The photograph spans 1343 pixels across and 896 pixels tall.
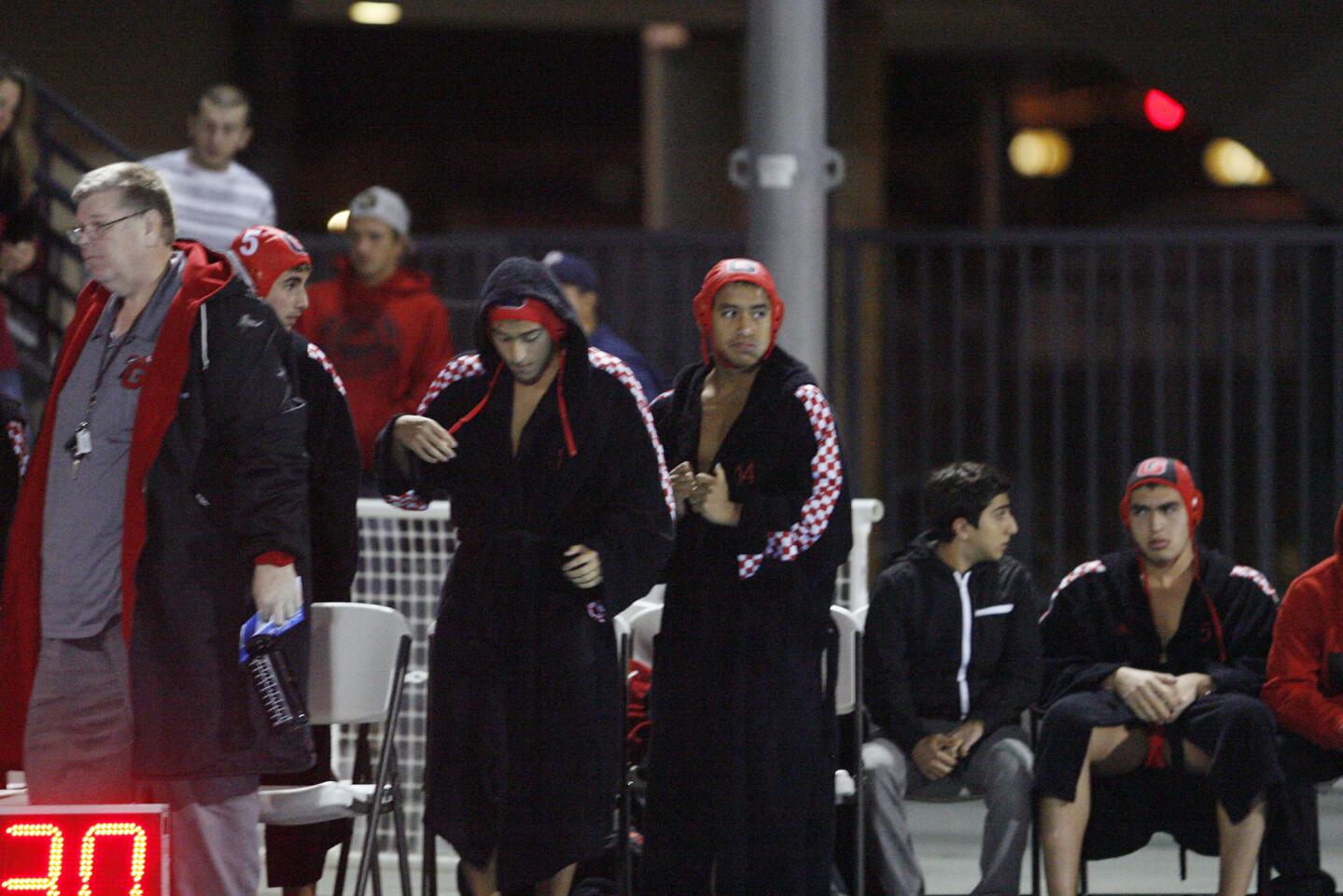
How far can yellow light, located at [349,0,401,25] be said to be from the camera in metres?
A: 12.1

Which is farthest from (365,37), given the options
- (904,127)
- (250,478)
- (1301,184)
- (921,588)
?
(250,478)

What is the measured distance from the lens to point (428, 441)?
18.1ft

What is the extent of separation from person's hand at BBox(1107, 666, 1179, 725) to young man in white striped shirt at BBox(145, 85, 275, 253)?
3741mm

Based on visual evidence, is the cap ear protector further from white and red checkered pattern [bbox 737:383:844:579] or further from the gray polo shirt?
the gray polo shirt

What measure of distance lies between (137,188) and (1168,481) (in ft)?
9.98

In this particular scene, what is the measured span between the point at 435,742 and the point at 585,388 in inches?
38.0

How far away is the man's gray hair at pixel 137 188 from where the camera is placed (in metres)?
4.88

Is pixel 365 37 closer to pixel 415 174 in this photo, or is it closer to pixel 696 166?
pixel 415 174

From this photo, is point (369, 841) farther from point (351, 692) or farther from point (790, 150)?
point (790, 150)

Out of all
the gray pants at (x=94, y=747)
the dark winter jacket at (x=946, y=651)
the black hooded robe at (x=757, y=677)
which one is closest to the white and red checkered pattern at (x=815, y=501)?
the black hooded robe at (x=757, y=677)

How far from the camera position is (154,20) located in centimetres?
1095

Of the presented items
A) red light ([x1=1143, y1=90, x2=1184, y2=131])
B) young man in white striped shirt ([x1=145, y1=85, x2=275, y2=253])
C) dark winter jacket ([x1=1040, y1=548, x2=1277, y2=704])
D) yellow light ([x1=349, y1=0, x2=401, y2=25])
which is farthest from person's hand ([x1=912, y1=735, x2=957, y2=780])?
yellow light ([x1=349, y1=0, x2=401, y2=25])

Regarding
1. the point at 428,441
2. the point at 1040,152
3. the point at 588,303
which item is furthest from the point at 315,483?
the point at 1040,152

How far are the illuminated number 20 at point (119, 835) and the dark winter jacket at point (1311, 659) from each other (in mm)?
3142
